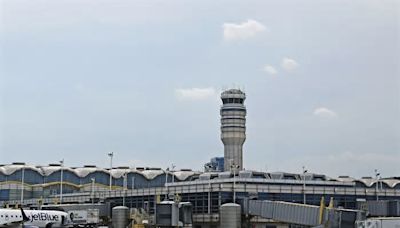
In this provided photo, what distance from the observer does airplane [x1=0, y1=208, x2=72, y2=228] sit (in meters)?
87.2

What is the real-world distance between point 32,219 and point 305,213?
1431 inches

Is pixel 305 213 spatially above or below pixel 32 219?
above

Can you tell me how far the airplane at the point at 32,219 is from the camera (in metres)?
87.2

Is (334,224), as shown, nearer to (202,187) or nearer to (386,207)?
(386,207)

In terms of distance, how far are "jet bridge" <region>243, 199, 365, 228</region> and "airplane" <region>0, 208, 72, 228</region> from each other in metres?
26.2

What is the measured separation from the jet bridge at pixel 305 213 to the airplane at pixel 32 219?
85.9ft

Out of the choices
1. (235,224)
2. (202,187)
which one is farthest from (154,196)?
(235,224)

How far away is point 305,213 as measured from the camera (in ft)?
272

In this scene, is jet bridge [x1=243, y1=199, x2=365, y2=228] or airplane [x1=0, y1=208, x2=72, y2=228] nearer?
jet bridge [x1=243, y1=199, x2=365, y2=228]

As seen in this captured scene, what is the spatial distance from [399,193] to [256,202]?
4049 cm

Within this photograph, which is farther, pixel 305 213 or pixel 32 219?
pixel 32 219

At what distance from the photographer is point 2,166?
647 ft

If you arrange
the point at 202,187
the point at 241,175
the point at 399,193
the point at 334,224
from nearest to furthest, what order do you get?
1. the point at 334,224
2. the point at 202,187
3. the point at 399,193
4. the point at 241,175

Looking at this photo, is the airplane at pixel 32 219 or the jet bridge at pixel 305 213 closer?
the jet bridge at pixel 305 213
